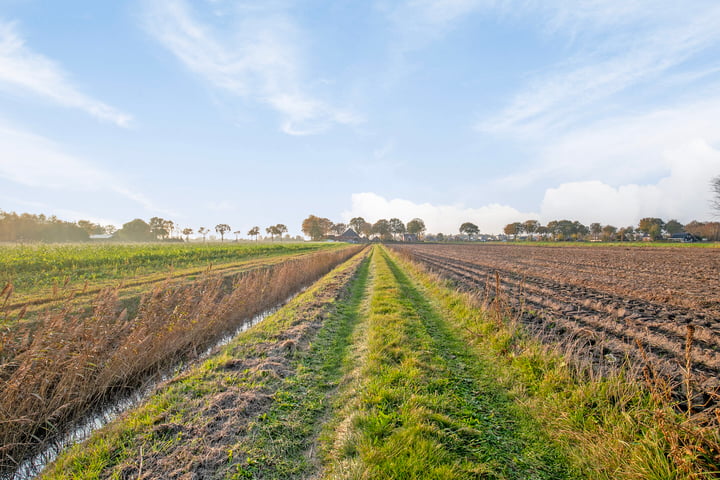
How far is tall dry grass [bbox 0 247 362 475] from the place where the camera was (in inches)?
171

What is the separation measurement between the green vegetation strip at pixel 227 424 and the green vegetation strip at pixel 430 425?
545 mm

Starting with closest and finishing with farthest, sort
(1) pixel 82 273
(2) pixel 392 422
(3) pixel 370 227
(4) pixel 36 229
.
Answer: (2) pixel 392 422
(1) pixel 82 273
(4) pixel 36 229
(3) pixel 370 227

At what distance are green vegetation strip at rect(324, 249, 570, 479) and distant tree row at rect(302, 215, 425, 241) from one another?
138739mm

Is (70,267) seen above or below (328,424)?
above

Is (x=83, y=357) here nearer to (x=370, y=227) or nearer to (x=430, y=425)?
(x=430, y=425)

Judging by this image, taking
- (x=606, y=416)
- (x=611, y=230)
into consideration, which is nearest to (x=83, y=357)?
(x=606, y=416)

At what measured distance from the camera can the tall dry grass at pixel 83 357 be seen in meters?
4.34

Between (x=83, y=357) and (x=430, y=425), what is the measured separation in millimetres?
6168

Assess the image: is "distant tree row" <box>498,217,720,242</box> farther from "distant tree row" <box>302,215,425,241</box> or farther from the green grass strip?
the green grass strip

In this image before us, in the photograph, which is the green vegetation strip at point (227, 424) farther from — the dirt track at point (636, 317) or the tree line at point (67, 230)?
the tree line at point (67, 230)

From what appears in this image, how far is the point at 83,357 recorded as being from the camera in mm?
5184

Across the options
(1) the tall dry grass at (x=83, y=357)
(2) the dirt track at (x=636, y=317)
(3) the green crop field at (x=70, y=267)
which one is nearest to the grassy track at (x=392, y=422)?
(2) the dirt track at (x=636, y=317)

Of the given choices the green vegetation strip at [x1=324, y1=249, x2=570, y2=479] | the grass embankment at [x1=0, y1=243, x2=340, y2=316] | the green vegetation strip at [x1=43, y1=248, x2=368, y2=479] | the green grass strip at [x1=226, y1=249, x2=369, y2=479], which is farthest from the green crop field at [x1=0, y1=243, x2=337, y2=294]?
the green vegetation strip at [x1=324, y1=249, x2=570, y2=479]

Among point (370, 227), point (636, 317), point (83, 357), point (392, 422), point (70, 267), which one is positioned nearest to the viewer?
point (392, 422)
